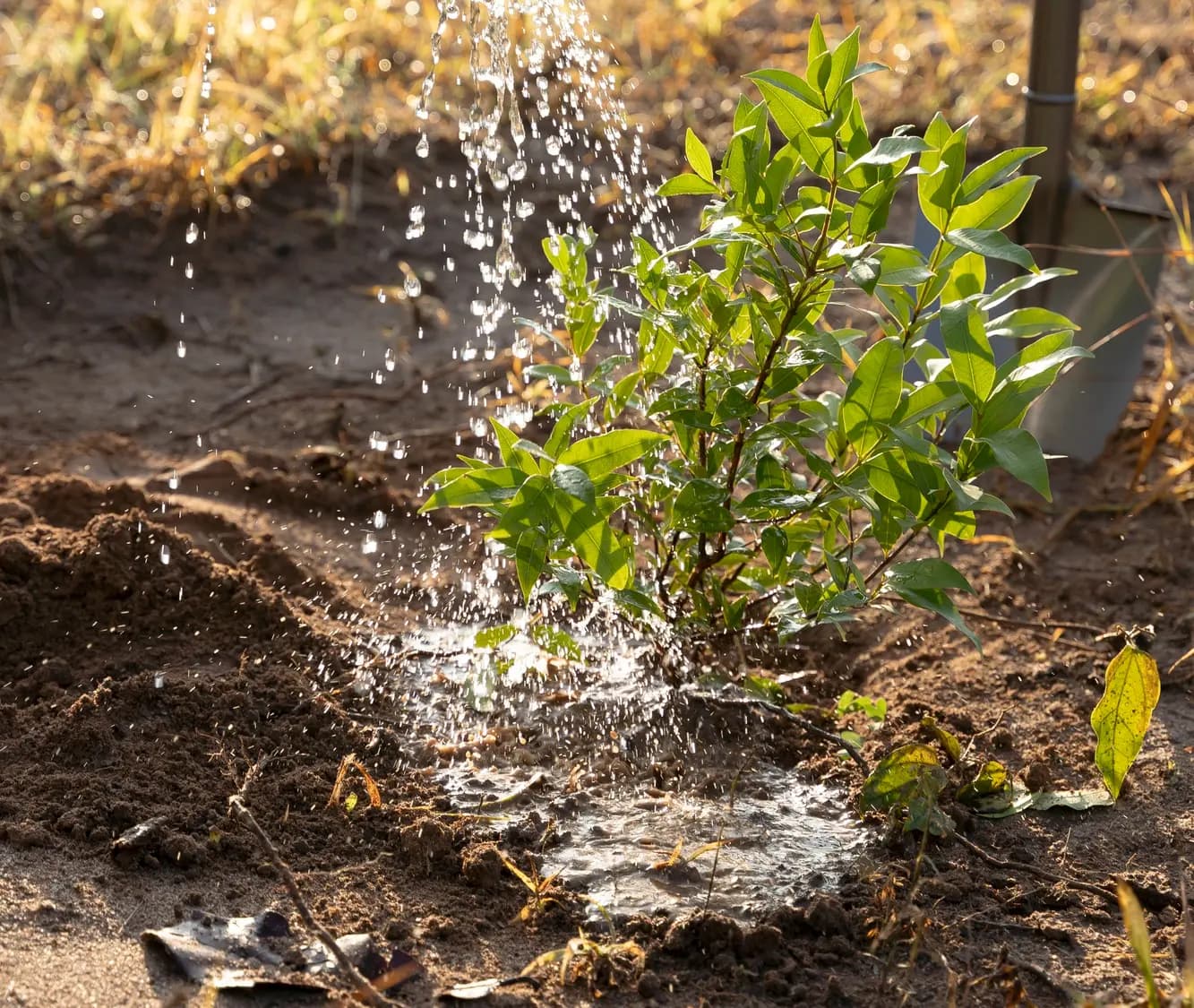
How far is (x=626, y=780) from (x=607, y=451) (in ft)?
1.97

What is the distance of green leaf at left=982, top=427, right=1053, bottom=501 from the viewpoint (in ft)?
5.44

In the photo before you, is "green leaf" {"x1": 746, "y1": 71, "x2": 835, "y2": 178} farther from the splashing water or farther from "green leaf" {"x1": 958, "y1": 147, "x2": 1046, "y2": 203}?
the splashing water

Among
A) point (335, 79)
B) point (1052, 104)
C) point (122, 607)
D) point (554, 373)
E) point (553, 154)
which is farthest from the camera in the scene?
point (335, 79)

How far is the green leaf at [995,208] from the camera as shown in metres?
1.78

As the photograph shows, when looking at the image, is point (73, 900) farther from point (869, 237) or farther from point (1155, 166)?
point (1155, 166)

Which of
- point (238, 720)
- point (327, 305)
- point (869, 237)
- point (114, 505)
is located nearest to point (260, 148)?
point (327, 305)

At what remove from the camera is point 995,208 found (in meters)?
1.79

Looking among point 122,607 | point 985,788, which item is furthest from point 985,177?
point 122,607

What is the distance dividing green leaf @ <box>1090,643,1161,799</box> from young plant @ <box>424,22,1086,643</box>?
0.85ft

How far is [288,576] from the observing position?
264cm

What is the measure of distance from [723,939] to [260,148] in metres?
3.13

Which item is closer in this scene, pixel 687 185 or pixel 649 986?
pixel 649 986

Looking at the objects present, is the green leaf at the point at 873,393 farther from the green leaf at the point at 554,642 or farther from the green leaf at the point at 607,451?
the green leaf at the point at 554,642

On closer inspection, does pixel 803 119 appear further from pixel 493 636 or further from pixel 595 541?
pixel 493 636
